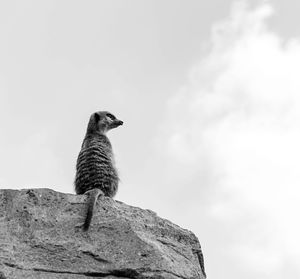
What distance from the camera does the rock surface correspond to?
145 inches

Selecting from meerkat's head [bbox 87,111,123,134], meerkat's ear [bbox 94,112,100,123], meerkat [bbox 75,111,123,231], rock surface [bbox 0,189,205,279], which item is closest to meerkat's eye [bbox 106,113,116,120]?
meerkat's head [bbox 87,111,123,134]

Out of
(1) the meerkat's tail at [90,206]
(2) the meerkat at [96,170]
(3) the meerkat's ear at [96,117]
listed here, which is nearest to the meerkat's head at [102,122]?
(3) the meerkat's ear at [96,117]

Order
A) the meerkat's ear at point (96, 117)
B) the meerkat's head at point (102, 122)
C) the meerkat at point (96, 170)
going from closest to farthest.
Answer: the meerkat at point (96, 170) → the meerkat's head at point (102, 122) → the meerkat's ear at point (96, 117)

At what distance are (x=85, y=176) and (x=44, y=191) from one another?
98 cm

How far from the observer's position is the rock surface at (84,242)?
3.69 metres

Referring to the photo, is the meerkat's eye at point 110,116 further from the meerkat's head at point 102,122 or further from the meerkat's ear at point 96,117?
the meerkat's ear at point 96,117

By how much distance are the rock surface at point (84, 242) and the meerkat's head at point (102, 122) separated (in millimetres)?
2173

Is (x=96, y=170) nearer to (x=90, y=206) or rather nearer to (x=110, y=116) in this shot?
(x=90, y=206)

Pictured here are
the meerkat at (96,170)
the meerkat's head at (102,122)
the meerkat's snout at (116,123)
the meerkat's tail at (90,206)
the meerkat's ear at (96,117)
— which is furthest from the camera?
the meerkat's snout at (116,123)

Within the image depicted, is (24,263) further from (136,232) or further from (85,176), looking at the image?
(85,176)

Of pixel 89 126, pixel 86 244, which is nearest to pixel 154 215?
pixel 86 244

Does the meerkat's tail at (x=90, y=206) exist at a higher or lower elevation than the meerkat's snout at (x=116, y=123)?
lower

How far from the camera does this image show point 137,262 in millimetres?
3795

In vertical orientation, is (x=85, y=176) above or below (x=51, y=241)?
above
